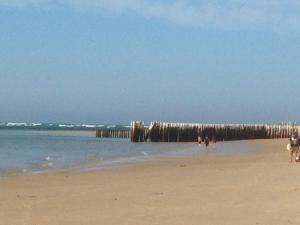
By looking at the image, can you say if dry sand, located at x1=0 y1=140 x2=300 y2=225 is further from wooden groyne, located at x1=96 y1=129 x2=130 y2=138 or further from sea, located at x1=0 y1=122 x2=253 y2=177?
wooden groyne, located at x1=96 y1=129 x2=130 y2=138

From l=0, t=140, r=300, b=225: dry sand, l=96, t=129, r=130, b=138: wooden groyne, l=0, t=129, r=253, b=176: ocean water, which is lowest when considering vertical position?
l=0, t=129, r=253, b=176: ocean water

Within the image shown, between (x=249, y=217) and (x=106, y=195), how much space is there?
11.9ft

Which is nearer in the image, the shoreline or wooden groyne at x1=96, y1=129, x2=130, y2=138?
the shoreline

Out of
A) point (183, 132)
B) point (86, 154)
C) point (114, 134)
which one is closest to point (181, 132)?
point (183, 132)

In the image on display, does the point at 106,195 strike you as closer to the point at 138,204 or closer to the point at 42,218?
the point at 138,204

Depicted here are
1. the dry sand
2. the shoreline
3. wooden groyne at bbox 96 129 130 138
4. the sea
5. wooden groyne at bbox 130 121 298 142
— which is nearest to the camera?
the dry sand

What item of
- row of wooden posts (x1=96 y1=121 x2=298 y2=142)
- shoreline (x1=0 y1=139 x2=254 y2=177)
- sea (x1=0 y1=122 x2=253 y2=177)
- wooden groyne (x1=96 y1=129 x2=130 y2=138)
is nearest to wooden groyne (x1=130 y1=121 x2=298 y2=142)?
row of wooden posts (x1=96 y1=121 x2=298 y2=142)

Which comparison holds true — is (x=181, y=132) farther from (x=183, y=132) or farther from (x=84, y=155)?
(x=84, y=155)

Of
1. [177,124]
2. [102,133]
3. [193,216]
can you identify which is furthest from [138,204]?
[102,133]

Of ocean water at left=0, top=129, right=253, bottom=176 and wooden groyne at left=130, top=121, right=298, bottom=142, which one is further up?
wooden groyne at left=130, top=121, right=298, bottom=142

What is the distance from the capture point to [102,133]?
75938 mm

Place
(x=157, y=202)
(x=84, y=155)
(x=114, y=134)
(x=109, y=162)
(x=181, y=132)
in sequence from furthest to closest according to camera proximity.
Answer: (x=114, y=134) < (x=181, y=132) < (x=84, y=155) < (x=109, y=162) < (x=157, y=202)

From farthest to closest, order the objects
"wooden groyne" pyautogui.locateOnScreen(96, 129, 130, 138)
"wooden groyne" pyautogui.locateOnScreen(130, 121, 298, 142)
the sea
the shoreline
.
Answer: "wooden groyne" pyautogui.locateOnScreen(96, 129, 130, 138) → "wooden groyne" pyautogui.locateOnScreen(130, 121, 298, 142) → the sea → the shoreline

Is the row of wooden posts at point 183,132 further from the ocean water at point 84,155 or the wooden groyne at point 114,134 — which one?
the wooden groyne at point 114,134
